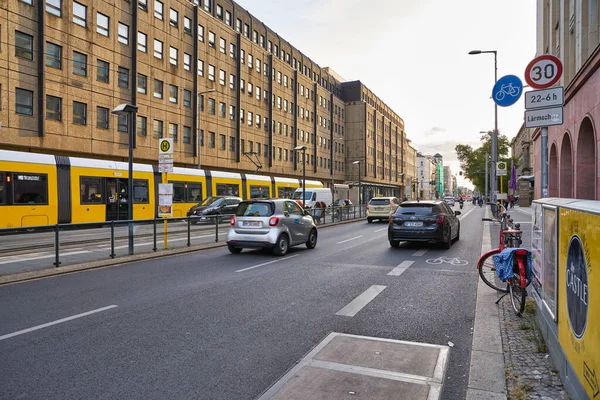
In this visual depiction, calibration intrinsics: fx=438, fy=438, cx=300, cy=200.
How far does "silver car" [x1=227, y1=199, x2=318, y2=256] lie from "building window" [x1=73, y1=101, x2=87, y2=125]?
Answer: 21.9m

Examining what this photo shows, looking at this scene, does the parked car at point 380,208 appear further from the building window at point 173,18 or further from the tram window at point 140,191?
the building window at point 173,18

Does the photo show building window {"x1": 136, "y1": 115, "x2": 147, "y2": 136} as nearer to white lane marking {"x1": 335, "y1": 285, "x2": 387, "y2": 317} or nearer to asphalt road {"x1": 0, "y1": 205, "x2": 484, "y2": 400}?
asphalt road {"x1": 0, "y1": 205, "x2": 484, "y2": 400}

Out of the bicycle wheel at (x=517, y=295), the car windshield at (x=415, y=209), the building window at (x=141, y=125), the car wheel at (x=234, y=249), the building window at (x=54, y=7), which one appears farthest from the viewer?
the building window at (x=141, y=125)

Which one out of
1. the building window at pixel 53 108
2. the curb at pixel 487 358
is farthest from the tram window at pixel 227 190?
the curb at pixel 487 358

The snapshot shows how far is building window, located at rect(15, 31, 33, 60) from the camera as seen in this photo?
25.7m

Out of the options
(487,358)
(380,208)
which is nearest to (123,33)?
(380,208)

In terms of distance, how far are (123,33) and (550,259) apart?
3496 centimetres

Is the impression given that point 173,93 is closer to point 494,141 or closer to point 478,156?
point 494,141

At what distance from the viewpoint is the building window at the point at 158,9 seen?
3528 cm

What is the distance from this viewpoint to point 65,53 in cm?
2816

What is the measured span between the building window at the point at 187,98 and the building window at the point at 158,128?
3.65 m

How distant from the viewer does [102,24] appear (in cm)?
3080

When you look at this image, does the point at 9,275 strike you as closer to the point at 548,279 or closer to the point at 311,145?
the point at 548,279

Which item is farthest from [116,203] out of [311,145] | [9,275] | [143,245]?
[311,145]
